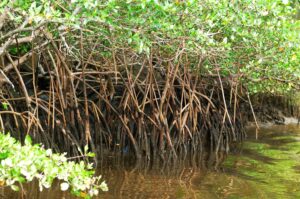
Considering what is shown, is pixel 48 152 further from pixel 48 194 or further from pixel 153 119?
pixel 153 119

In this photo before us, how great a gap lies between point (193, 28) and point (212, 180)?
173 cm

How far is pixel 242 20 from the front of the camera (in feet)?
19.6

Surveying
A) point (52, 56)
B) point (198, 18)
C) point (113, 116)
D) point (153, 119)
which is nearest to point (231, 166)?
point (153, 119)

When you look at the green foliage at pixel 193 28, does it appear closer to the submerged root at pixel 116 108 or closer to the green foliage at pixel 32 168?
the submerged root at pixel 116 108

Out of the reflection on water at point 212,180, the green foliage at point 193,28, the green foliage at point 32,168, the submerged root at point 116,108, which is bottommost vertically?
the reflection on water at point 212,180

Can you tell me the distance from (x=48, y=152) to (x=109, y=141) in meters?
4.33

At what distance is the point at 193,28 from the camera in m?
5.48

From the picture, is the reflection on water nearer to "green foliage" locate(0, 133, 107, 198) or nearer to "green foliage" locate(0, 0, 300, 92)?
"green foliage" locate(0, 0, 300, 92)

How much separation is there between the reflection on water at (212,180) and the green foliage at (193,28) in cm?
129

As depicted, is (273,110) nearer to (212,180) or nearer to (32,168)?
(212,180)

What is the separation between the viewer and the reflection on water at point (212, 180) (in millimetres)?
5020

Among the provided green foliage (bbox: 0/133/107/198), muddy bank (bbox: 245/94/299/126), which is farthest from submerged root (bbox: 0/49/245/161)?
muddy bank (bbox: 245/94/299/126)

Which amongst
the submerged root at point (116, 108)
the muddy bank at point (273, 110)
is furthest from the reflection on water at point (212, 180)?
the muddy bank at point (273, 110)

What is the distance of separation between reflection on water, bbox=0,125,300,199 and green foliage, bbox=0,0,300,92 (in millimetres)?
1295
